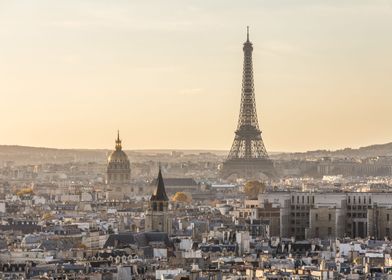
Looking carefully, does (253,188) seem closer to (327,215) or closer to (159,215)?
(327,215)

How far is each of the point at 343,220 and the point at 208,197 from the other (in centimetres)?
6770

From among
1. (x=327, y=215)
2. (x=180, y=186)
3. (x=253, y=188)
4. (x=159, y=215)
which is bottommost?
(x=159, y=215)

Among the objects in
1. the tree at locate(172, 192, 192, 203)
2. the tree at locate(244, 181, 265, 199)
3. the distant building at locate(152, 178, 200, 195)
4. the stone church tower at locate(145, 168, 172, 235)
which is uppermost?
the distant building at locate(152, 178, 200, 195)

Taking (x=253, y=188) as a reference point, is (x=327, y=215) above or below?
below

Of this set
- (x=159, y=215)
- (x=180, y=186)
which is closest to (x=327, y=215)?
(x=159, y=215)

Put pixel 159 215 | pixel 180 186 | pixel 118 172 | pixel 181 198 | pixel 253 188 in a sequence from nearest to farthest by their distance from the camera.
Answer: pixel 159 215
pixel 253 188
pixel 181 198
pixel 118 172
pixel 180 186

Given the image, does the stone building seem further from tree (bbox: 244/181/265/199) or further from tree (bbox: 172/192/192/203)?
tree (bbox: 172/192/192/203)

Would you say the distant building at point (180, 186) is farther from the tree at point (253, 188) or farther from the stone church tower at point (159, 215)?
the stone church tower at point (159, 215)

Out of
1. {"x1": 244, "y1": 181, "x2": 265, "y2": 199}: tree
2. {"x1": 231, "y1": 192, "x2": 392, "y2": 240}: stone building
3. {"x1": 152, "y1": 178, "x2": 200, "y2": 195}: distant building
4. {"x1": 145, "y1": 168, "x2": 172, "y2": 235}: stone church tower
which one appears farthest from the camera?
{"x1": 152, "y1": 178, "x2": 200, "y2": 195}: distant building

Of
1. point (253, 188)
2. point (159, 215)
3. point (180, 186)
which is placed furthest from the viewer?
point (180, 186)

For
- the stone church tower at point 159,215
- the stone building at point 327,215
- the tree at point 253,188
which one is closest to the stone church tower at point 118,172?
the tree at point 253,188

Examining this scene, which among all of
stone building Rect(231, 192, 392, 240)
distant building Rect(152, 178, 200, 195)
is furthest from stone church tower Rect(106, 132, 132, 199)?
stone building Rect(231, 192, 392, 240)

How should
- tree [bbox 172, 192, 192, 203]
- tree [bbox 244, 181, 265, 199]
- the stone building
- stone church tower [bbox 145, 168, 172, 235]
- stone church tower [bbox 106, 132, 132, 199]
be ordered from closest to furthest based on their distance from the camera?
stone church tower [bbox 145, 168, 172, 235]
the stone building
tree [bbox 244, 181, 265, 199]
tree [bbox 172, 192, 192, 203]
stone church tower [bbox 106, 132, 132, 199]

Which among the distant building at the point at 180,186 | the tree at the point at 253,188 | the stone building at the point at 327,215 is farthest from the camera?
the distant building at the point at 180,186
